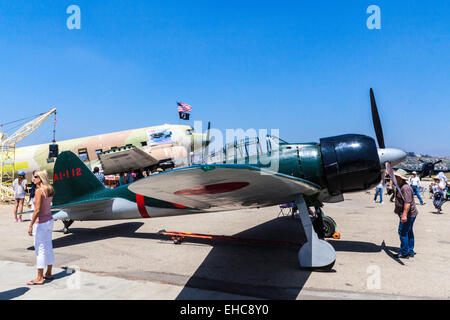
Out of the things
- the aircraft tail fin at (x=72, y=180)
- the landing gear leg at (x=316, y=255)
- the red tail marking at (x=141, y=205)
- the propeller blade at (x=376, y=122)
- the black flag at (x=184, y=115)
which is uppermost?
the black flag at (x=184, y=115)

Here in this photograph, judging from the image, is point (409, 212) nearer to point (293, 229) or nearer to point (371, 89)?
point (371, 89)

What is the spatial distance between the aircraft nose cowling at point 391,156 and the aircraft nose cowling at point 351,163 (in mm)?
153

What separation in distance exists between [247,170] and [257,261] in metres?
2.67

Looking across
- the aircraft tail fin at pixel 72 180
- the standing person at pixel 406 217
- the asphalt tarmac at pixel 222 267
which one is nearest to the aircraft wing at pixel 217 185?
the asphalt tarmac at pixel 222 267

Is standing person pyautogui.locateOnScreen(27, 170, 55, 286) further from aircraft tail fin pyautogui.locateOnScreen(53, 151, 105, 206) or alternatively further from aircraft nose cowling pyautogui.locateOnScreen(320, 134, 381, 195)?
aircraft nose cowling pyautogui.locateOnScreen(320, 134, 381, 195)

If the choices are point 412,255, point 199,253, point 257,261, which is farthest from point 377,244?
point 199,253

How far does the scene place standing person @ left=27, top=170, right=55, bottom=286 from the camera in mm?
4027

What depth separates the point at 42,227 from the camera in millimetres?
4086

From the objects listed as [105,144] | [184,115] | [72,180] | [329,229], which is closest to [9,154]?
[105,144]

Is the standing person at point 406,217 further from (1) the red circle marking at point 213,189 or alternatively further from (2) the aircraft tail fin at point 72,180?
(2) the aircraft tail fin at point 72,180

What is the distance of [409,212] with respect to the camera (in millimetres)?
5082

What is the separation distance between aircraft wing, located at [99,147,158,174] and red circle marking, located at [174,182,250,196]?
1456 cm

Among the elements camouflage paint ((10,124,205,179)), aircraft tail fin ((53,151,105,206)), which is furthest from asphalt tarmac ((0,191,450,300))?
camouflage paint ((10,124,205,179))

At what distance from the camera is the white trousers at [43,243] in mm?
4031
